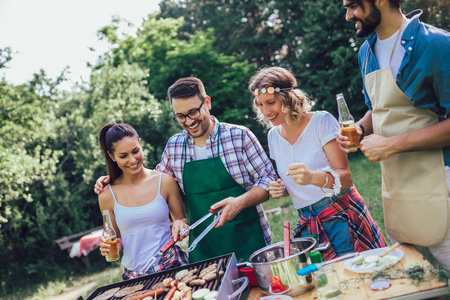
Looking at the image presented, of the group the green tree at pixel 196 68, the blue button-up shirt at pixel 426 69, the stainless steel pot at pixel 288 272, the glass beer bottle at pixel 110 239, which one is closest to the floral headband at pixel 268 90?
the blue button-up shirt at pixel 426 69

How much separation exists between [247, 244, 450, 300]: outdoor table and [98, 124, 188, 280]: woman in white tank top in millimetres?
1094

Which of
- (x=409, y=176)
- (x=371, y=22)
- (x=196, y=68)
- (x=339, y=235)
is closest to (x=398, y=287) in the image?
(x=409, y=176)

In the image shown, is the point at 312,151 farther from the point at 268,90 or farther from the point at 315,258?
the point at 315,258

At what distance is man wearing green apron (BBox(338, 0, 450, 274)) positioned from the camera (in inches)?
85.1

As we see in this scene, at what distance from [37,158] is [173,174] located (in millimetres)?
8910

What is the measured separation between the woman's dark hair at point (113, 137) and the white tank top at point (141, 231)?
36cm

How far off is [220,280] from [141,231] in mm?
1063

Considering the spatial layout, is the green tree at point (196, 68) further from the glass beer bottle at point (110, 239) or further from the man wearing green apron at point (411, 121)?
the man wearing green apron at point (411, 121)

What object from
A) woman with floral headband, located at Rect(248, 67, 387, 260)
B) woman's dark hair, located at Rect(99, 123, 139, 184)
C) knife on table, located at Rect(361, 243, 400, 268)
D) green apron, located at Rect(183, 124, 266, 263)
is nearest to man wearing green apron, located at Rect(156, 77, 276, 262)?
green apron, located at Rect(183, 124, 266, 263)

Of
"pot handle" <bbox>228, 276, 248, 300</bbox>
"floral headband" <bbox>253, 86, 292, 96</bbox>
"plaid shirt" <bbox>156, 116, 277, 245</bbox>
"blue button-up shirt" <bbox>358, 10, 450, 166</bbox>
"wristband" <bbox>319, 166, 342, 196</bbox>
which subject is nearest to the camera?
"blue button-up shirt" <bbox>358, 10, 450, 166</bbox>

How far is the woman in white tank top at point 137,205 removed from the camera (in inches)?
126

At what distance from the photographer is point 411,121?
91.6 inches

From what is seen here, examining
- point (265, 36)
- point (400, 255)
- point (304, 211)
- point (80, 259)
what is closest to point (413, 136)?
point (400, 255)

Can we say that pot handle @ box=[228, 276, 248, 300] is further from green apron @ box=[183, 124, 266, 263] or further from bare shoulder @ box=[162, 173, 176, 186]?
bare shoulder @ box=[162, 173, 176, 186]
